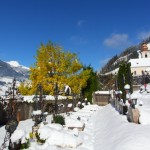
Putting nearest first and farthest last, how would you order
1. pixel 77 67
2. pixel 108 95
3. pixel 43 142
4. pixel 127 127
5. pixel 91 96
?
pixel 43 142 < pixel 127 127 < pixel 77 67 < pixel 91 96 < pixel 108 95

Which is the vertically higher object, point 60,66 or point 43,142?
point 60,66

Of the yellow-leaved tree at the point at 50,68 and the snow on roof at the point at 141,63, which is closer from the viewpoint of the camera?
the yellow-leaved tree at the point at 50,68

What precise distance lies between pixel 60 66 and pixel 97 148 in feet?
65.1

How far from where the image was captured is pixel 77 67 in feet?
122

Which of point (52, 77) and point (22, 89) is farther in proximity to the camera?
point (22, 89)

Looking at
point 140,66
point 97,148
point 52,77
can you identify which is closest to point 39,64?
point 52,77

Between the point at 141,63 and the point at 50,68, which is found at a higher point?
the point at 141,63

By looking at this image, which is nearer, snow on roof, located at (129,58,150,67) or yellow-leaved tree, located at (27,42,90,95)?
yellow-leaved tree, located at (27,42,90,95)

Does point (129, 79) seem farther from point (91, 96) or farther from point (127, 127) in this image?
point (127, 127)

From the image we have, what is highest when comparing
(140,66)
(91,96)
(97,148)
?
(140,66)

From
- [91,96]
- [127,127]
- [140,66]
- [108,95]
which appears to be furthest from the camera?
[140,66]

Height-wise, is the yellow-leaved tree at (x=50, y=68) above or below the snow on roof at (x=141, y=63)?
below

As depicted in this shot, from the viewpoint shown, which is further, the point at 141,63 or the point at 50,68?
the point at 141,63

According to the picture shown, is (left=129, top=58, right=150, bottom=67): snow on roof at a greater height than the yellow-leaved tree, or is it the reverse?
(left=129, top=58, right=150, bottom=67): snow on roof
